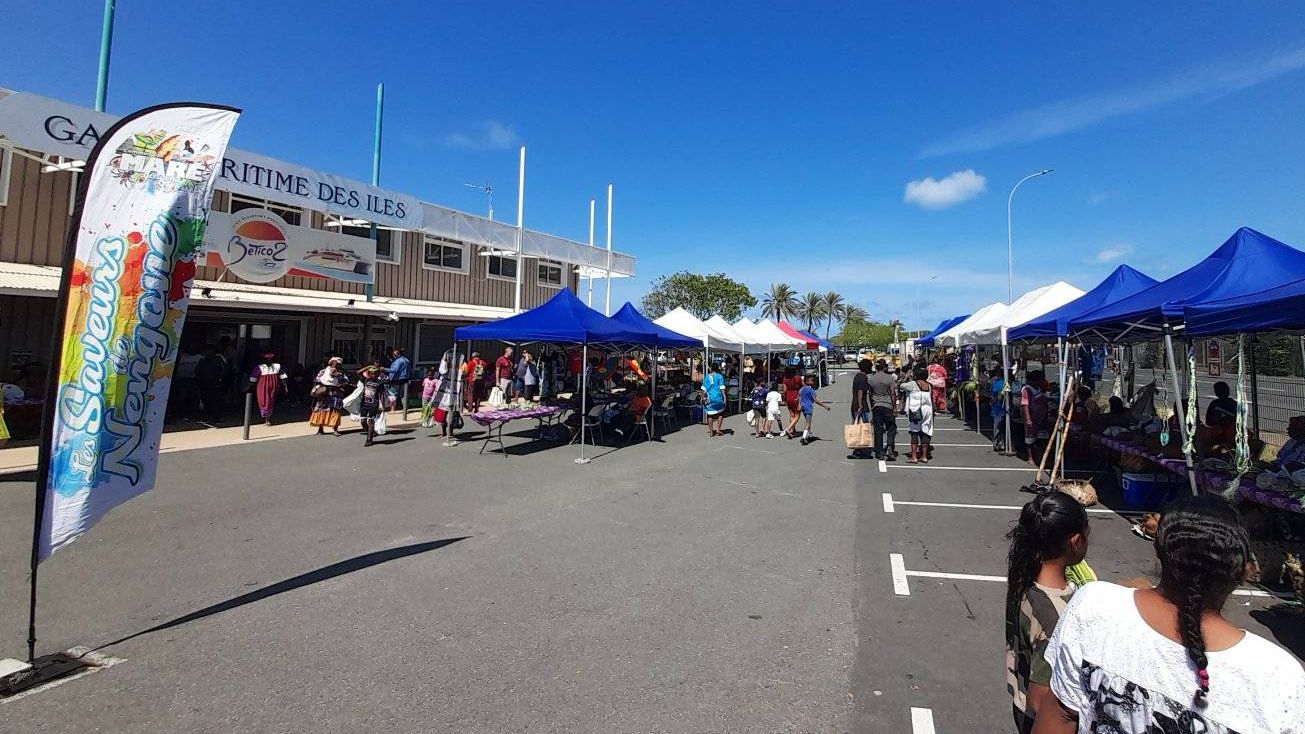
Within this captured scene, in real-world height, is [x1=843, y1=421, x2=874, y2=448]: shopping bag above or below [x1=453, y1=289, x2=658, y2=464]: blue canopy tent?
below

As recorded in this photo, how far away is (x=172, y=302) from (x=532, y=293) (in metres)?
20.3

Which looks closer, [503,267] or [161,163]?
[161,163]

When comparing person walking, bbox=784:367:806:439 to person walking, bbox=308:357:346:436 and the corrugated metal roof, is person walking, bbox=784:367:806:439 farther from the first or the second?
the corrugated metal roof

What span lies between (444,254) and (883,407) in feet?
49.9

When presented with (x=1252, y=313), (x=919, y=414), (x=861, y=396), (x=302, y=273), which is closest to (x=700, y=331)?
(x=861, y=396)

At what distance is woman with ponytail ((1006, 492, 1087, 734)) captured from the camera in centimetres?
208

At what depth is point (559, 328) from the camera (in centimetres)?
1128

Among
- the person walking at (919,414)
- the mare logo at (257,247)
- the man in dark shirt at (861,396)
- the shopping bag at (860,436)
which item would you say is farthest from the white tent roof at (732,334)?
the mare logo at (257,247)

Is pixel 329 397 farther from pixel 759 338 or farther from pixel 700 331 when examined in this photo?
pixel 759 338

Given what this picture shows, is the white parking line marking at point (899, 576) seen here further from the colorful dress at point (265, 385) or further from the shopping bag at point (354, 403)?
the colorful dress at point (265, 385)

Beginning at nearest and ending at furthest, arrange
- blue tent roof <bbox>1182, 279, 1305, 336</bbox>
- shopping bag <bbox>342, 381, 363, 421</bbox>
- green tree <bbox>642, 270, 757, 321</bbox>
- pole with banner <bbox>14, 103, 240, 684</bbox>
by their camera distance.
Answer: pole with banner <bbox>14, 103, 240, 684</bbox> → blue tent roof <bbox>1182, 279, 1305, 336</bbox> → shopping bag <bbox>342, 381, 363, 421</bbox> → green tree <bbox>642, 270, 757, 321</bbox>

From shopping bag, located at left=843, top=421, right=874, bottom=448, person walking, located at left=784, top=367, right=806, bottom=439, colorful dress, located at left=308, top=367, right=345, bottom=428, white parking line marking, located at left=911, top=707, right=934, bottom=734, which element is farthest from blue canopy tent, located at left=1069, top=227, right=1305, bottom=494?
colorful dress, located at left=308, top=367, right=345, bottom=428

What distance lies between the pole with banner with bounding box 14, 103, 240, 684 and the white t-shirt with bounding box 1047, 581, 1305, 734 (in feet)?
15.8

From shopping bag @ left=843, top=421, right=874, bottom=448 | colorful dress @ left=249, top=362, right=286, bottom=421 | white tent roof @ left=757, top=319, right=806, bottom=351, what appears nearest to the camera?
shopping bag @ left=843, top=421, right=874, bottom=448
